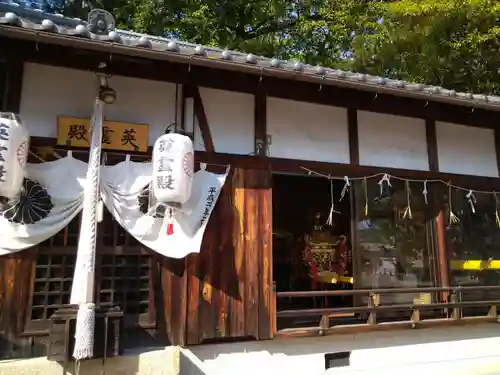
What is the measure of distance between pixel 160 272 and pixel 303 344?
2492 millimetres

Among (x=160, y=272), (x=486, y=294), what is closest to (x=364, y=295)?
(x=486, y=294)

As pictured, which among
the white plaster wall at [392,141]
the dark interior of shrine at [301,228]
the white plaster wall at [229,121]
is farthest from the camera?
the dark interior of shrine at [301,228]

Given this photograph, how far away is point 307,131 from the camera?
7316mm

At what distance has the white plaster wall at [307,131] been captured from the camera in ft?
23.2

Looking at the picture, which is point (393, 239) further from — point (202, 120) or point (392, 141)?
point (202, 120)

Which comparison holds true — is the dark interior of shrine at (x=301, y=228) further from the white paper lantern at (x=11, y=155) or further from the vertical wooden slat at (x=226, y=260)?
the white paper lantern at (x=11, y=155)

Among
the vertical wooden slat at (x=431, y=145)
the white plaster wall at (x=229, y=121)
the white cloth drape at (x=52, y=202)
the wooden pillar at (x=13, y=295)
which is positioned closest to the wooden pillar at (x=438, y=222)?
the vertical wooden slat at (x=431, y=145)

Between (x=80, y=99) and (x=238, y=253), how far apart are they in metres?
3.04

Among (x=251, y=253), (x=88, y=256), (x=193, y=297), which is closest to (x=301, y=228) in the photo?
(x=251, y=253)

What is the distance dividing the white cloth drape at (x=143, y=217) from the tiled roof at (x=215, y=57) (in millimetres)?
1565

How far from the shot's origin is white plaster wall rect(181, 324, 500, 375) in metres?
6.17

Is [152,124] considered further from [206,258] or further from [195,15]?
[195,15]

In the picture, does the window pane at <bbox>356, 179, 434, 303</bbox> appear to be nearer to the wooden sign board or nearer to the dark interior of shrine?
the dark interior of shrine

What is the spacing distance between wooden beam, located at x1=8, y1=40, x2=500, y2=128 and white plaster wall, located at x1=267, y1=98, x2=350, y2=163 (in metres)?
0.14
